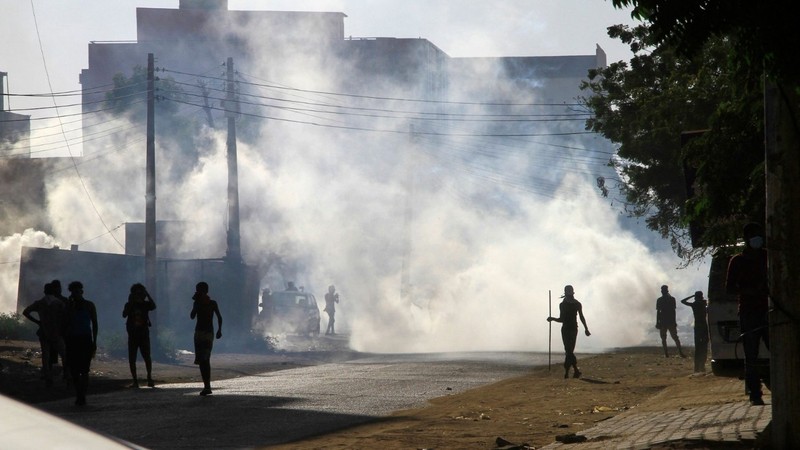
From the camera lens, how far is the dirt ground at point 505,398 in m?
10.7

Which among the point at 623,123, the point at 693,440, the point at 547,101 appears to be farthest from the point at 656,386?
the point at 547,101

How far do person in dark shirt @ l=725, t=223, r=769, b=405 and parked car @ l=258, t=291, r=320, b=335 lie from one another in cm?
3542

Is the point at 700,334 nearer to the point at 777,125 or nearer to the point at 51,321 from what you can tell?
the point at 51,321

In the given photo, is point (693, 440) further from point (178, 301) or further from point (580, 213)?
point (580, 213)

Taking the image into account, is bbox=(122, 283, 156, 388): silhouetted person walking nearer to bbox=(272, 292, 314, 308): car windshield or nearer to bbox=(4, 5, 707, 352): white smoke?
bbox=(4, 5, 707, 352): white smoke

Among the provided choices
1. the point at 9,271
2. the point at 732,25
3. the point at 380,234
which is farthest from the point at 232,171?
the point at 732,25

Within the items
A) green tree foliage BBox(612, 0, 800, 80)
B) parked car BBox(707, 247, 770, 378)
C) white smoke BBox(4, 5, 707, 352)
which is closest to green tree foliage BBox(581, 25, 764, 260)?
green tree foliage BBox(612, 0, 800, 80)

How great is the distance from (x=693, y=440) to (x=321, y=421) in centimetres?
499

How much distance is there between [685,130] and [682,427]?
16813mm

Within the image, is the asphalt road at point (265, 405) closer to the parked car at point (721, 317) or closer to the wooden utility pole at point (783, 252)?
the parked car at point (721, 317)

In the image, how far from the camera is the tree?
22.2 ft

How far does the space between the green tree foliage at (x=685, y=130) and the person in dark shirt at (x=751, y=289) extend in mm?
383

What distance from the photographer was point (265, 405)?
47.0 feet

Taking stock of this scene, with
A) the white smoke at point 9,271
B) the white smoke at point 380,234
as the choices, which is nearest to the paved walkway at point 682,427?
the white smoke at point 380,234
